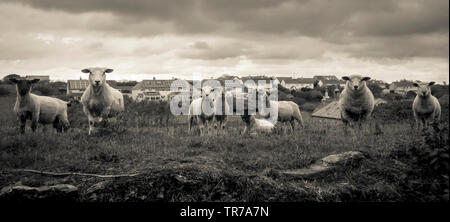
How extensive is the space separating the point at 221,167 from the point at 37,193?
3300mm

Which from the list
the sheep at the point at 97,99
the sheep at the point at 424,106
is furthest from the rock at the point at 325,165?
the sheep at the point at 424,106

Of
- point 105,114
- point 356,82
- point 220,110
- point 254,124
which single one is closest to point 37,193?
point 105,114

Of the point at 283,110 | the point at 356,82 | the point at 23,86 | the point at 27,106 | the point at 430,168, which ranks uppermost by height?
the point at 356,82

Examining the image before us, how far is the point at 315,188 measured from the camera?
5.80 m

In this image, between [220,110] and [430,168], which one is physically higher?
[220,110]

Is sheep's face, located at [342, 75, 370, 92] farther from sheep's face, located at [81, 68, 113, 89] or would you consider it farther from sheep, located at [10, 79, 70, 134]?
sheep, located at [10, 79, 70, 134]

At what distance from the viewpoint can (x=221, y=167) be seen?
6.53m

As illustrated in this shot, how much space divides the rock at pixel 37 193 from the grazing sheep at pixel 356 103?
10.7m

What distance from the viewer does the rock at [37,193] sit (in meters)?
5.23

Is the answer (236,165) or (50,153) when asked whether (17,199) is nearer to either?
(50,153)

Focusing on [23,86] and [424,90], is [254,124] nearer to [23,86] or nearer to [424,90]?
[424,90]

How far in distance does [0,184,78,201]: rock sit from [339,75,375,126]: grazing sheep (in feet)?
34.9
